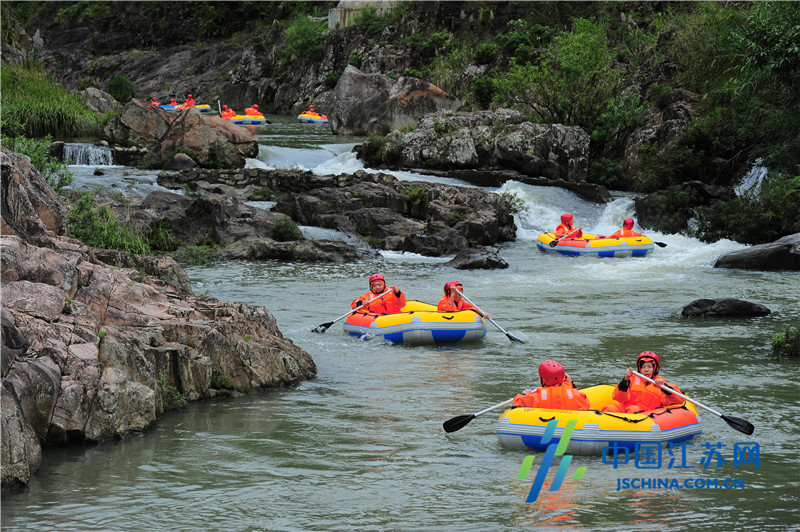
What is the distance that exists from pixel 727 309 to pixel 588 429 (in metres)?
7.53

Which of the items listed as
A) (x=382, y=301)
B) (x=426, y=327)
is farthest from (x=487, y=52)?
(x=426, y=327)

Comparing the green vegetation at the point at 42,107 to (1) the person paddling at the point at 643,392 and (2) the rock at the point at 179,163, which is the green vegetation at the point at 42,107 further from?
(1) the person paddling at the point at 643,392

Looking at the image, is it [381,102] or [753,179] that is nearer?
[753,179]

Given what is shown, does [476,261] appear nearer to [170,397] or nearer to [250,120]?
[170,397]

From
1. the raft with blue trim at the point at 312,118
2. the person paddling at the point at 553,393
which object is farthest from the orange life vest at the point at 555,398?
the raft with blue trim at the point at 312,118

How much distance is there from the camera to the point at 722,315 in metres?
14.8

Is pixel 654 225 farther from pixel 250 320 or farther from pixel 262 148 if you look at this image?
pixel 250 320

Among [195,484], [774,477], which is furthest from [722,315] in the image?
[195,484]

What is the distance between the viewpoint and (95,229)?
51.4 feet

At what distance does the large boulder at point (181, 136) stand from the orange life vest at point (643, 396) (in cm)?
2026

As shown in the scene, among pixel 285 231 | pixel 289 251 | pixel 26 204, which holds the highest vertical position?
pixel 26 204

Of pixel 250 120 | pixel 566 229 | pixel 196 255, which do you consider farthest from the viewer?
pixel 250 120

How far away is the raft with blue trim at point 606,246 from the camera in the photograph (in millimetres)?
21812

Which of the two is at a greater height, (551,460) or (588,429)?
(588,429)
